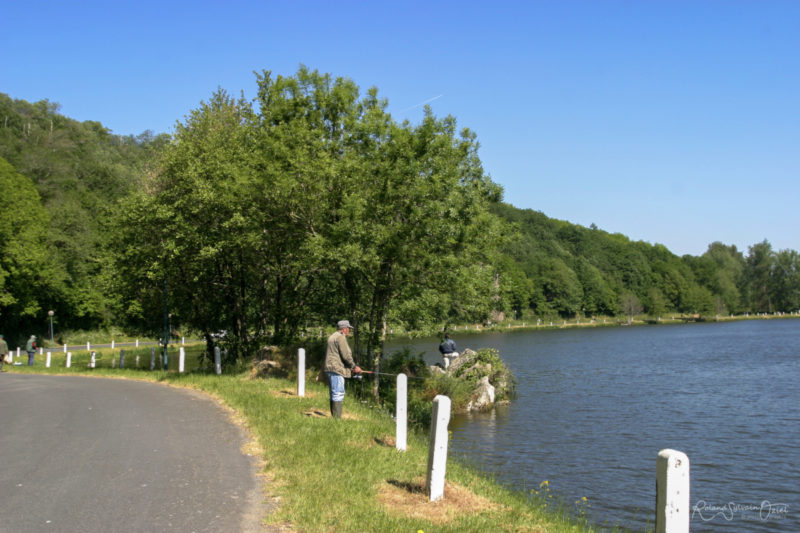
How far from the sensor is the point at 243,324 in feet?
88.7

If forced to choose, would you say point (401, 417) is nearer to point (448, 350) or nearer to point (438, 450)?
point (438, 450)

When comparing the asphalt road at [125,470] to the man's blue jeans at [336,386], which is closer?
the asphalt road at [125,470]

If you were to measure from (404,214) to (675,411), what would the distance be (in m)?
13.0

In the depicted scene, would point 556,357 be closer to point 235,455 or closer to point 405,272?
point 405,272

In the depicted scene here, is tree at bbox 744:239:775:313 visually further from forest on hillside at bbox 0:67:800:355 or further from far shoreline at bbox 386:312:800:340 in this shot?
forest on hillside at bbox 0:67:800:355

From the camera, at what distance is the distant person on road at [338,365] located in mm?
11641

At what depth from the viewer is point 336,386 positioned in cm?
1173

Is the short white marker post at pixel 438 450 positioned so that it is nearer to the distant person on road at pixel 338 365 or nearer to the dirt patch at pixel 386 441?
the dirt patch at pixel 386 441

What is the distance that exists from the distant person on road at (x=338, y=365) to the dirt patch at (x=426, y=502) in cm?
387

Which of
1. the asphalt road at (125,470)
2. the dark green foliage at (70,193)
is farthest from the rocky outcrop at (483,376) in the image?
the dark green foliage at (70,193)

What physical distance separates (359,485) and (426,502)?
0.89 m

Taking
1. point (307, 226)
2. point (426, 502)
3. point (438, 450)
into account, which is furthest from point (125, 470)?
point (307, 226)

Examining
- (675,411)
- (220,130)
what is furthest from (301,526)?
(220,130)

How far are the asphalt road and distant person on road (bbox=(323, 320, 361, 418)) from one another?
177 centimetres
